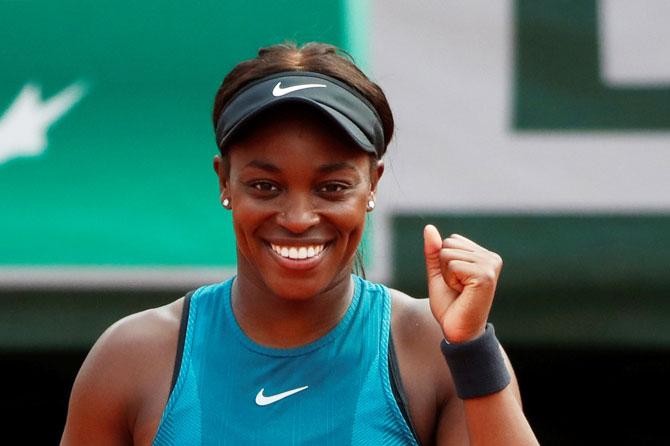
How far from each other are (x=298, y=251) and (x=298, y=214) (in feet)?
0.21

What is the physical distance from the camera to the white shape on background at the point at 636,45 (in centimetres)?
343

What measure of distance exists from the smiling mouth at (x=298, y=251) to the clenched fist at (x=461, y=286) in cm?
18

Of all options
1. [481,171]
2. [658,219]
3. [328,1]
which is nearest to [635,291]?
[658,219]

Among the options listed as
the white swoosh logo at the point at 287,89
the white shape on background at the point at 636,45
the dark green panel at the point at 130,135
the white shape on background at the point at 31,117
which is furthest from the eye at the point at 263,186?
the white shape on background at the point at 636,45

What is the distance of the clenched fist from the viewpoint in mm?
2029

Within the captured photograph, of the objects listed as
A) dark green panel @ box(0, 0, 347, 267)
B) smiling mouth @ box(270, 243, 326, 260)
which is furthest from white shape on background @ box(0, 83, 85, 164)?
smiling mouth @ box(270, 243, 326, 260)

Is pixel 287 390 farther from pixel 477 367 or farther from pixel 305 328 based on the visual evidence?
pixel 477 367

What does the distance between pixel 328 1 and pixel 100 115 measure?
652 millimetres

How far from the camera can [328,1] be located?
3.42 meters

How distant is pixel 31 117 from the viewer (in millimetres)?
3396

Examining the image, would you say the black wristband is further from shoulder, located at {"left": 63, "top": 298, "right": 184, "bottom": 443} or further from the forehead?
shoulder, located at {"left": 63, "top": 298, "right": 184, "bottom": 443}

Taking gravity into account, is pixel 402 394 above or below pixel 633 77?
below

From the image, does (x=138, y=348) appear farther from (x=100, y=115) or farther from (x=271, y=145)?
(x=100, y=115)

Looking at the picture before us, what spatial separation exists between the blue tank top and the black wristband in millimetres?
151
